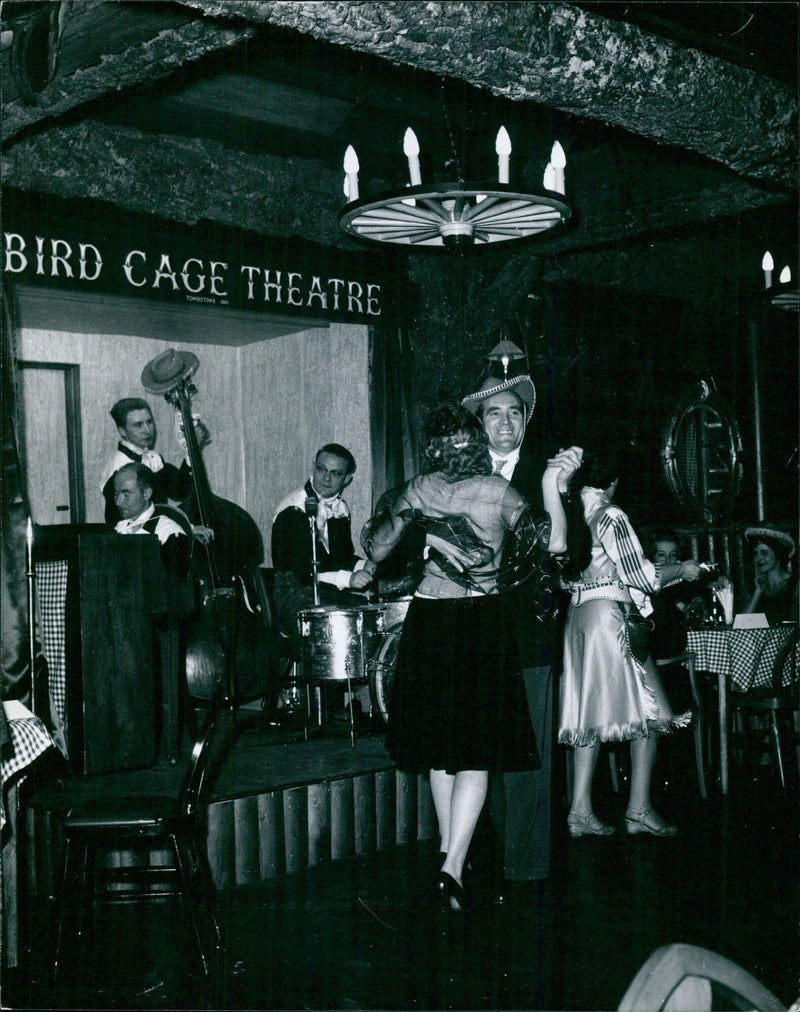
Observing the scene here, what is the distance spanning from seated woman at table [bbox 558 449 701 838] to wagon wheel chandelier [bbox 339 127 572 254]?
3.54ft

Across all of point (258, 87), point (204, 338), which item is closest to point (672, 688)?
point (258, 87)

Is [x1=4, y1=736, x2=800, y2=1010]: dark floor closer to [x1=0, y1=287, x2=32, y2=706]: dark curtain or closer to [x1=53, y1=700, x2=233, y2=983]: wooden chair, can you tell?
[x1=53, y1=700, x2=233, y2=983]: wooden chair

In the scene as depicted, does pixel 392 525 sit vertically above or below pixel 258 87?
below

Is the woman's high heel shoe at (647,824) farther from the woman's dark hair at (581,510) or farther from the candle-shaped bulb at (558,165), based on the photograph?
the candle-shaped bulb at (558,165)

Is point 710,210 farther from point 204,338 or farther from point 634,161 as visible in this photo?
point 204,338

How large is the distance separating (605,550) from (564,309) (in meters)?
3.40

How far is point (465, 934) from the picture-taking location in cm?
356

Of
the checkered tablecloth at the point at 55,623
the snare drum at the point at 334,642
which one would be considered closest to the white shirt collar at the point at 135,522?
the checkered tablecloth at the point at 55,623

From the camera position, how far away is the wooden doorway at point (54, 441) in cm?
756

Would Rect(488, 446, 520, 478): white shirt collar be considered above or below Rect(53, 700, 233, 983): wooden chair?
above

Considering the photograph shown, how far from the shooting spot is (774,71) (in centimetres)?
463

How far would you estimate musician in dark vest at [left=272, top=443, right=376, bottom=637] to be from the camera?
593 centimetres

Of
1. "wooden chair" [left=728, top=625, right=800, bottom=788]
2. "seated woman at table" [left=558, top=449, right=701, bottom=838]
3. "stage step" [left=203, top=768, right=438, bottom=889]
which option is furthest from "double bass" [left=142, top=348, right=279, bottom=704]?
"wooden chair" [left=728, top=625, right=800, bottom=788]

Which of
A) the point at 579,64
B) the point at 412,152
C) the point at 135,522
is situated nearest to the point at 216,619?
the point at 135,522
